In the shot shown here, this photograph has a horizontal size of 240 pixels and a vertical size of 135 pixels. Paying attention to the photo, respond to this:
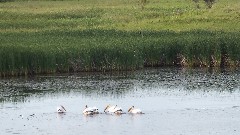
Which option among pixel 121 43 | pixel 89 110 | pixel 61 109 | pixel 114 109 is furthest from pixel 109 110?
pixel 121 43

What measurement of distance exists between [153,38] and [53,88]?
9.55 meters

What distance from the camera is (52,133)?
22656mm

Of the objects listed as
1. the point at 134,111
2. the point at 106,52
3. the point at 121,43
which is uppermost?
the point at 121,43

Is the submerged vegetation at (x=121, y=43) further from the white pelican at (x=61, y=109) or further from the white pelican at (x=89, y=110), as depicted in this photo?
the white pelican at (x=89, y=110)

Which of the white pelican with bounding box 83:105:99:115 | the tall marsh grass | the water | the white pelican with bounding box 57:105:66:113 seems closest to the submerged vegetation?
the tall marsh grass

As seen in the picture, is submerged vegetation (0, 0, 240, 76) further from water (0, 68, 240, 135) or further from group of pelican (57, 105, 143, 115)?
group of pelican (57, 105, 143, 115)

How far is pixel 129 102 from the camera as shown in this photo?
91.2ft

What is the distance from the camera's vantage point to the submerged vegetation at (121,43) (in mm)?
34438

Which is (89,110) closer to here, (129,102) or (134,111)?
(134,111)

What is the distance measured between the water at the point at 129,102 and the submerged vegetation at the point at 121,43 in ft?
3.10

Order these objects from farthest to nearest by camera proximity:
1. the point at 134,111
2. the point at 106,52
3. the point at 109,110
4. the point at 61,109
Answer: the point at 106,52
the point at 61,109
the point at 109,110
the point at 134,111

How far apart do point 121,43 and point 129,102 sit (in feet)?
31.2

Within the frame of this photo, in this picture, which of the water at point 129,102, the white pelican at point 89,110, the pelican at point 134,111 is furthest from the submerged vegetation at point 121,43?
the pelican at point 134,111

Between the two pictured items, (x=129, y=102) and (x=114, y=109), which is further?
(x=129, y=102)
